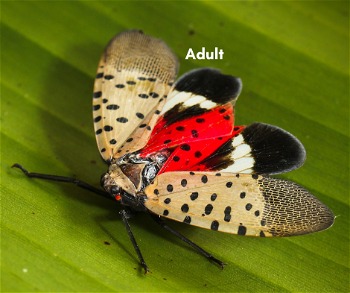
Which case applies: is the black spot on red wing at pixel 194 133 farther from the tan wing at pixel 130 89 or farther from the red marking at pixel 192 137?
the tan wing at pixel 130 89

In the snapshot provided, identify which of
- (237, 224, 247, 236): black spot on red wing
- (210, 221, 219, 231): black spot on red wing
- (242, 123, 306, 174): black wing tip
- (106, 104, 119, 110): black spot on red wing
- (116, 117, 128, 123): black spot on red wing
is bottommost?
(210, 221, 219, 231): black spot on red wing

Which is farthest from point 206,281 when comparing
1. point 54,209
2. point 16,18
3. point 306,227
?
point 16,18

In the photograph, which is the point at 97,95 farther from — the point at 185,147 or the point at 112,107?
the point at 185,147

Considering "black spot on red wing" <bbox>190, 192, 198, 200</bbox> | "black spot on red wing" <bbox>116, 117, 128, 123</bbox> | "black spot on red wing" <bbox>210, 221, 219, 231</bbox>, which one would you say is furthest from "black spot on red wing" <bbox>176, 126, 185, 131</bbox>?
"black spot on red wing" <bbox>210, 221, 219, 231</bbox>

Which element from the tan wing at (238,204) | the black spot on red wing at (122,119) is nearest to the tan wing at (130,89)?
the black spot on red wing at (122,119)

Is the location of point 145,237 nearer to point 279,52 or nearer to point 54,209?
point 54,209

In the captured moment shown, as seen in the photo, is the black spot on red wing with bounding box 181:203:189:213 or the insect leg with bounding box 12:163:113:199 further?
the insect leg with bounding box 12:163:113:199

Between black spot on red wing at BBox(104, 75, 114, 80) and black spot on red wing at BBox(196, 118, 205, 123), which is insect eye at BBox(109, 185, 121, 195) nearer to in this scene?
black spot on red wing at BBox(196, 118, 205, 123)

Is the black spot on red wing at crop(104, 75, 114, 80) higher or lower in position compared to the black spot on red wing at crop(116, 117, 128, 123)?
higher
